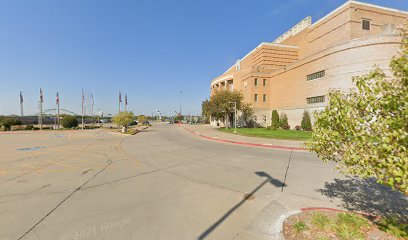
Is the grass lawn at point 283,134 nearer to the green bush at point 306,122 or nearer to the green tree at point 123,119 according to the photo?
the green bush at point 306,122

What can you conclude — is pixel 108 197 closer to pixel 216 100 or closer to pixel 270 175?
pixel 270 175

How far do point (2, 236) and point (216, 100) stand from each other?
33052 mm

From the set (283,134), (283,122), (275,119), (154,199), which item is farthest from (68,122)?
(283,122)

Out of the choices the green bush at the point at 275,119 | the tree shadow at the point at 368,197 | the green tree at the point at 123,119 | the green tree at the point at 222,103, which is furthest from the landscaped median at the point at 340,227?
the green bush at the point at 275,119

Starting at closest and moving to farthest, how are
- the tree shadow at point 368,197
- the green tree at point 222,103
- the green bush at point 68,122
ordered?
the tree shadow at point 368,197 < the green tree at point 222,103 < the green bush at point 68,122

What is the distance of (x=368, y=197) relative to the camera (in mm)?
5344

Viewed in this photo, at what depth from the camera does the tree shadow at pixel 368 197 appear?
14.9 feet

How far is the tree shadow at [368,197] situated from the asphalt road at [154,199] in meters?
0.42

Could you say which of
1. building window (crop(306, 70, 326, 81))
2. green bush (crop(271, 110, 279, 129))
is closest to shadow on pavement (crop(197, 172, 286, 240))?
building window (crop(306, 70, 326, 81))

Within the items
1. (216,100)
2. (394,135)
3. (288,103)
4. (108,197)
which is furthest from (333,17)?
(108,197)

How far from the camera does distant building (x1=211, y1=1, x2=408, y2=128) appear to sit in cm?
2302

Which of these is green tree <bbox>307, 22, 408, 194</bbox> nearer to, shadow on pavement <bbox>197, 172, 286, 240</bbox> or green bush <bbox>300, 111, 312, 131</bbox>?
shadow on pavement <bbox>197, 172, 286, 240</bbox>

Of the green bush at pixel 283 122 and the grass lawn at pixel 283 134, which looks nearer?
the grass lawn at pixel 283 134

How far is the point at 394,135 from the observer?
255 centimetres
